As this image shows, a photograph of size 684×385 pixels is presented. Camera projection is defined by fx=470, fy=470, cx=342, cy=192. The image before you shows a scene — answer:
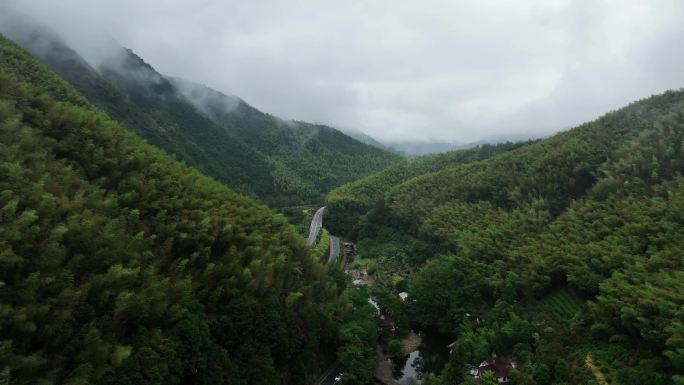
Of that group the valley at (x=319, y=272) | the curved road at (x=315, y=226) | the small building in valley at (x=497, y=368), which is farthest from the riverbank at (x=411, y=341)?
the curved road at (x=315, y=226)

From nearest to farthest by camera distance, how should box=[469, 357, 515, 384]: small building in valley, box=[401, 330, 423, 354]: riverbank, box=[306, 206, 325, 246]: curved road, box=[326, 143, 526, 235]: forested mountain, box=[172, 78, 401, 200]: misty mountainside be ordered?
1. box=[469, 357, 515, 384]: small building in valley
2. box=[401, 330, 423, 354]: riverbank
3. box=[306, 206, 325, 246]: curved road
4. box=[326, 143, 526, 235]: forested mountain
5. box=[172, 78, 401, 200]: misty mountainside

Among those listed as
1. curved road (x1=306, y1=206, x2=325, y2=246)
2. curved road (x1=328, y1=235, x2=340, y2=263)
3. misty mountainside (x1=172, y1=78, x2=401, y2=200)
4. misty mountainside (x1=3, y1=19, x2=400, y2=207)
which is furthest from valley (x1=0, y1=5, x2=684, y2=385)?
misty mountainside (x1=172, y1=78, x2=401, y2=200)

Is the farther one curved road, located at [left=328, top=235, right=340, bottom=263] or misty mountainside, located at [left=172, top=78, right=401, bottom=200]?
misty mountainside, located at [left=172, top=78, right=401, bottom=200]

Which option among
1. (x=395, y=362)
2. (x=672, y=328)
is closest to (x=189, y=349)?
(x=395, y=362)

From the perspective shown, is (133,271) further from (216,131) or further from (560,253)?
(216,131)

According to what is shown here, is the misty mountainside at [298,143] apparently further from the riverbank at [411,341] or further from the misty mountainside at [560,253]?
the riverbank at [411,341]

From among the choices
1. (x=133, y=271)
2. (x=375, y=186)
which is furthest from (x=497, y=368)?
(x=375, y=186)

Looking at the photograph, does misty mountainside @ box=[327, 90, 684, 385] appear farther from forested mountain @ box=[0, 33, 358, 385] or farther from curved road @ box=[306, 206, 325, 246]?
forested mountain @ box=[0, 33, 358, 385]
